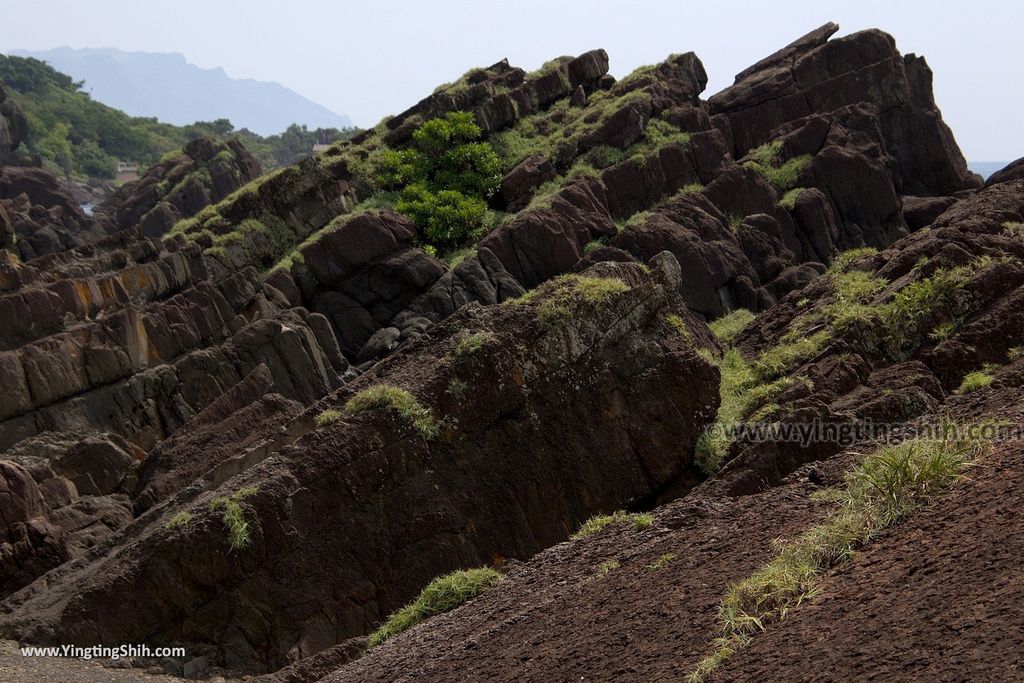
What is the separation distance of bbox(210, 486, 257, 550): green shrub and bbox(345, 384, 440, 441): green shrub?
200 centimetres

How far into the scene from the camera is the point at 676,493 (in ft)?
52.0

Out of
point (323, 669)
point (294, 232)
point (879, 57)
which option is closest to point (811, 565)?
point (323, 669)

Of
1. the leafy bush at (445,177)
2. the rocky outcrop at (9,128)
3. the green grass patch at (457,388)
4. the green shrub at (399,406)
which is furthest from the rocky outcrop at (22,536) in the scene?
the rocky outcrop at (9,128)

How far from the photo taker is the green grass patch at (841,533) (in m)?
7.74

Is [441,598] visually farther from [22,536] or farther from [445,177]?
[445,177]

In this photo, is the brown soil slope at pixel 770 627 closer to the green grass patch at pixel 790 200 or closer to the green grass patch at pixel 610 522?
the green grass patch at pixel 610 522

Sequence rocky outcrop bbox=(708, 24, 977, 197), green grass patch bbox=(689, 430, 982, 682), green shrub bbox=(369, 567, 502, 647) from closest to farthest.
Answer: green grass patch bbox=(689, 430, 982, 682), green shrub bbox=(369, 567, 502, 647), rocky outcrop bbox=(708, 24, 977, 197)

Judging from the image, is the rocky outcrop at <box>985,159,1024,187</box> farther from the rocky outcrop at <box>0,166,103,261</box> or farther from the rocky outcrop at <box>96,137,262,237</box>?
the rocky outcrop at <box>96,137,262,237</box>

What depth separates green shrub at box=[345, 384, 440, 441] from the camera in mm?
15047

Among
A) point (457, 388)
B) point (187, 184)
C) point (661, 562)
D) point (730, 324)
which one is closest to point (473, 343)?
point (457, 388)

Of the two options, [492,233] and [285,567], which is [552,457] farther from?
[492,233]

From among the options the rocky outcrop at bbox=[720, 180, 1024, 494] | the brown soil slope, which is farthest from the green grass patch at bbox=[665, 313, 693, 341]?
the brown soil slope

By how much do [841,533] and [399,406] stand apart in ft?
25.7

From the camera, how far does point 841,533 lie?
834 centimetres
